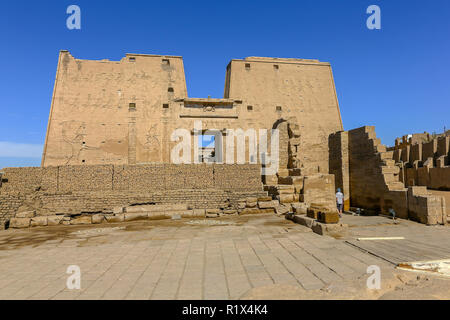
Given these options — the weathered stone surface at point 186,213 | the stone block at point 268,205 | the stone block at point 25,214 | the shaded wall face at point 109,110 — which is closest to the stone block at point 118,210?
the weathered stone surface at point 186,213

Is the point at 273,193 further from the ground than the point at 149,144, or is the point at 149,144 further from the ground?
the point at 149,144

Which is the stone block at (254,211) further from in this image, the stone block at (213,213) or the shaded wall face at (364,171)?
the shaded wall face at (364,171)

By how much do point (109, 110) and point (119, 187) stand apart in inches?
348

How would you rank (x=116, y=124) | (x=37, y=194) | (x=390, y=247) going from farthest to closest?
1. (x=116, y=124)
2. (x=37, y=194)
3. (x=390, y=247)

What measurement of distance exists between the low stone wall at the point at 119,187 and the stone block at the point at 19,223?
2.01 feet

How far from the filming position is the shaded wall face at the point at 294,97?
66.1 ft

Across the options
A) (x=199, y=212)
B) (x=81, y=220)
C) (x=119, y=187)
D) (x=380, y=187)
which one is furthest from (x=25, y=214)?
(x=380, y=187)

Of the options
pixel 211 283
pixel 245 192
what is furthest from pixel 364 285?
pixel 245 192

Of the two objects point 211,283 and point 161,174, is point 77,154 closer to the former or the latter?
point 161,174

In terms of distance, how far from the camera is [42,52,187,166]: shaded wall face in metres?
17.9

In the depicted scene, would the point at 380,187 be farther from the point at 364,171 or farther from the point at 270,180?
the point at 270,180

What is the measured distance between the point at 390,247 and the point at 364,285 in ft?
7.58

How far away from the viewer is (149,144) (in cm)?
1873

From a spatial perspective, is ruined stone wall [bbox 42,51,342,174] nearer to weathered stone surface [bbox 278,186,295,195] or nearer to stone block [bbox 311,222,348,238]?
weathered stone surface [bbox 278,186,295,195]
